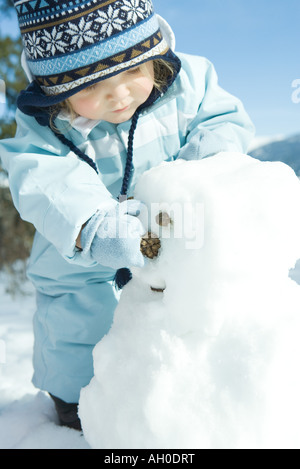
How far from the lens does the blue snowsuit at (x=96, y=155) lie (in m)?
1.17

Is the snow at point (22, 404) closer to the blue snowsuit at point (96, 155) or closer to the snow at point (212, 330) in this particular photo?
the blue snowsuit at point (96, 155)

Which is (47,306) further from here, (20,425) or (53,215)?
(53,215)

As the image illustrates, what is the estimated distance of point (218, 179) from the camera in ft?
2.80

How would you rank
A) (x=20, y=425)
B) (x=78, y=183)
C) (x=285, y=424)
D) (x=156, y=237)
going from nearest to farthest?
(x=285, y=424), (x=156, y=237), (x=78, y=183), (x=20, y=425)

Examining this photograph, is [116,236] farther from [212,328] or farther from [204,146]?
[204,146]

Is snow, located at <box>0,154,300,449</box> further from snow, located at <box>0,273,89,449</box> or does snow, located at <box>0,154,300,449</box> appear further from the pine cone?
snow, located at <box>0,273,89,449</box>

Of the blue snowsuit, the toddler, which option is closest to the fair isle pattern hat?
the toddler

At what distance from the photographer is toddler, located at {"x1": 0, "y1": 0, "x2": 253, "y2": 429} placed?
95 centimetres

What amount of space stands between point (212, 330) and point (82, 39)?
0.68m

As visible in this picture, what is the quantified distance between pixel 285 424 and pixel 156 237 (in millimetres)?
393

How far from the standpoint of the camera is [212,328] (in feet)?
2.65

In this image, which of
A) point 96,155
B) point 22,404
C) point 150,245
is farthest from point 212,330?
point 22,404
